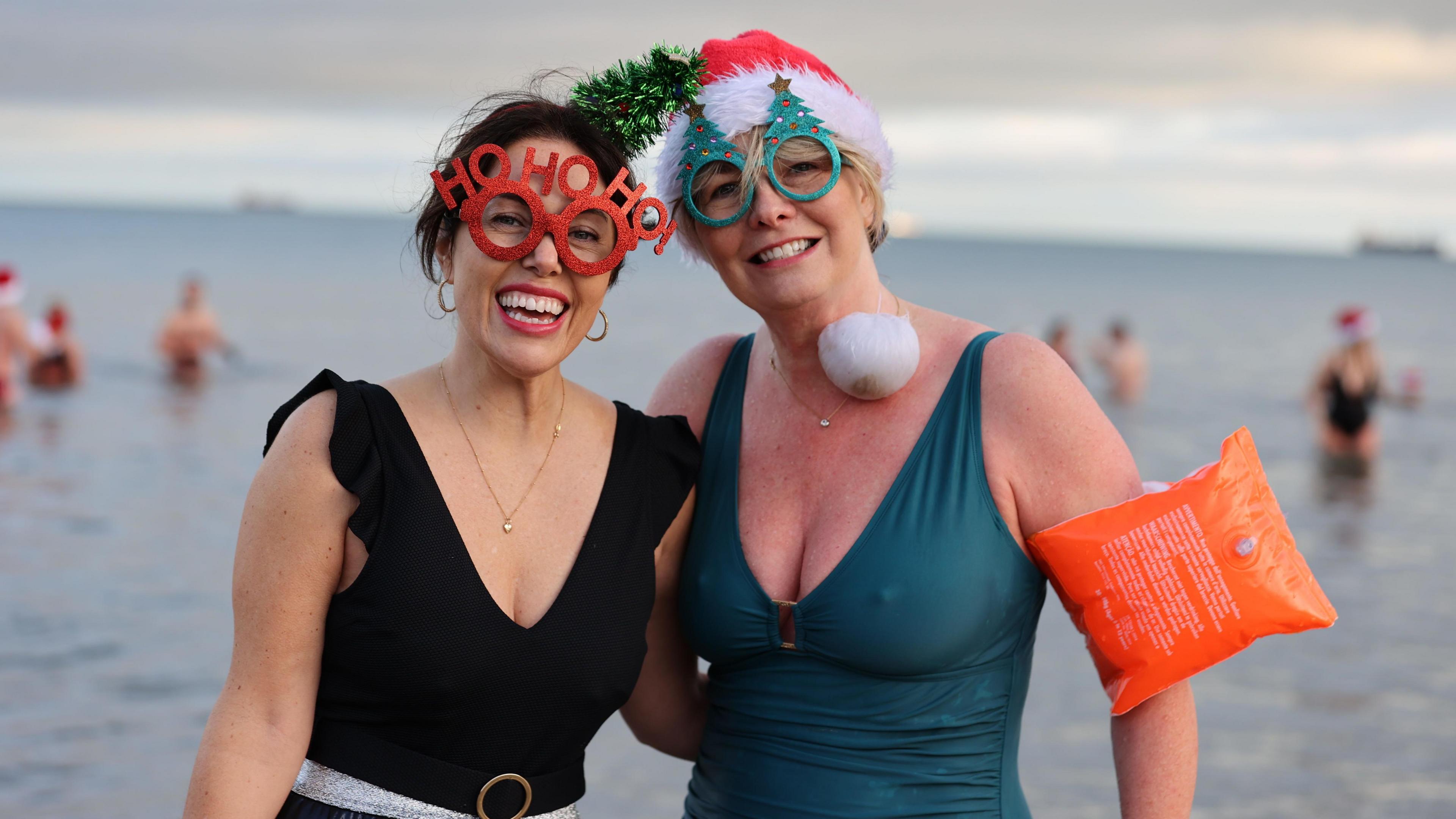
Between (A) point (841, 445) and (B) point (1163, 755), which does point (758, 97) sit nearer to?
(A) point (841, 445)

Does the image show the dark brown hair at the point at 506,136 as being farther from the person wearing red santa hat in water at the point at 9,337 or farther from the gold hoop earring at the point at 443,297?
the person wearing red santa hat in water at the point at 9,337

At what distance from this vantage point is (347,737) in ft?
7.16

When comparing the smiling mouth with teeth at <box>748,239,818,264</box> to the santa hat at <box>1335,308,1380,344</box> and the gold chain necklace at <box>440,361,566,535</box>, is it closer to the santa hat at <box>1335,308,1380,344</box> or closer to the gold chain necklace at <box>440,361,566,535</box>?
the gold chain necklace at <box>440,361,566,535</box>

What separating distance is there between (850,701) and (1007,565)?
0.42 metres

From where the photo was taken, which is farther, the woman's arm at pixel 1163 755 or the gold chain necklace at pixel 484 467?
the woman's arm at pixel 1163 755

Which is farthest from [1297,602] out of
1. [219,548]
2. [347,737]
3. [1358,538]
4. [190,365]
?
[190,365]

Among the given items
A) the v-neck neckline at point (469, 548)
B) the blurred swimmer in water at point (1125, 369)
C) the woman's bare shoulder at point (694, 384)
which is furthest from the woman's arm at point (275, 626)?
the blurred swimmer in water at point (1125, 369)

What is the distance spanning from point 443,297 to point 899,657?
3.84 ft

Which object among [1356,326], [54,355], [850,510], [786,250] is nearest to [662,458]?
[850,510]

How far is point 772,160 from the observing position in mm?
2531

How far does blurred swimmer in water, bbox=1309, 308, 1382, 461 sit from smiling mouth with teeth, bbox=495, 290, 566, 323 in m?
13.2

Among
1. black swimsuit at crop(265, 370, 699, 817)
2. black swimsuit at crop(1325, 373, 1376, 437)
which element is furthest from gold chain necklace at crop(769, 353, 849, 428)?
black swimsuit at crop(1325, 373, 1376, 437)

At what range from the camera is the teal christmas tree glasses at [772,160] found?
2539 millimetres

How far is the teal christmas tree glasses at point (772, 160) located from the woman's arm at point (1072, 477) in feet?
1.79
